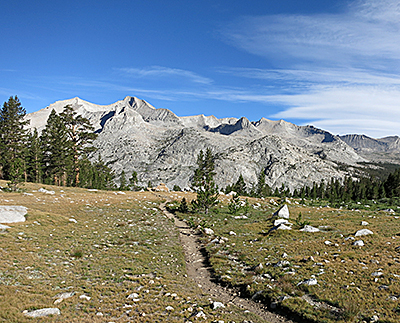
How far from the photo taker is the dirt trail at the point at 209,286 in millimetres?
12248

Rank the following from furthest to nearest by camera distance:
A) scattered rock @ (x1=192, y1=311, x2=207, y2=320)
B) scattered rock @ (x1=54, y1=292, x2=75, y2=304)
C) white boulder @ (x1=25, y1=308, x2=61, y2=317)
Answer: scattered rock @ (x1=192, y1=311, x2=207, y2=320)
scattered rock @ (x1=54, y1=292, x2=75, y2=304)
white boulder @ (x1=25, y1=308, x2=61, y2=317)

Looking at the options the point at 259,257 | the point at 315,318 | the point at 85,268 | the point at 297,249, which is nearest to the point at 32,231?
the point at 85,268

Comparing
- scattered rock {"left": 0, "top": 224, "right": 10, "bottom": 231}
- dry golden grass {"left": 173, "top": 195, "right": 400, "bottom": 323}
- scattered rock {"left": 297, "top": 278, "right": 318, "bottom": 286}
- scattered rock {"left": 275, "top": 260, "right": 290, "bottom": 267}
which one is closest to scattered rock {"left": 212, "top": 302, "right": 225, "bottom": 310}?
dry golden grass {"left": 173, "top": 195, "right": 400, "bottom": 323}

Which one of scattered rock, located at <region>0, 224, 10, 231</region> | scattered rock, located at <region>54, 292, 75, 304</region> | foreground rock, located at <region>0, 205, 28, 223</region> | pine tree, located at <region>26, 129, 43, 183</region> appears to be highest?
pine tree, located at <region>26, 129, 43, 183</region>

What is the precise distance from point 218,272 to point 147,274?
535 centimetres

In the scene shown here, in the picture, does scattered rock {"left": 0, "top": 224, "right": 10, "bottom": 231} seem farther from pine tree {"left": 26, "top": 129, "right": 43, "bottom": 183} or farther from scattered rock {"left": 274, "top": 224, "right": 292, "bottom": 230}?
pine tree {"left": 26, "top": 129, "right": 43, "bottom": 183}

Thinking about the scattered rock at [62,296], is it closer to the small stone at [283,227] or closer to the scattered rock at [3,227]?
the scattered rock at [3,227]

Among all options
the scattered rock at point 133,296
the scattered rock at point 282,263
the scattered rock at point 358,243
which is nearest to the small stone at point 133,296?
the scattered rock at point 133,296

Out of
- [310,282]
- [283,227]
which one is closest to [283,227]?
[283,227]

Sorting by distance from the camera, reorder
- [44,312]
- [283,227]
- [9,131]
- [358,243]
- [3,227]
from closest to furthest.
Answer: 1. [44,312]
2. [3,227]
3. [358,243]
4. [283,227]
5. [9,131]

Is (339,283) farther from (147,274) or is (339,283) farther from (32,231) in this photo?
(32,231)

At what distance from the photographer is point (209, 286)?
15633mm

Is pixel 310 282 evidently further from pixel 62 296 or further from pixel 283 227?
pixel 283 227

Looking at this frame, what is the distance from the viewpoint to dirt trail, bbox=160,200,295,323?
12.2m
